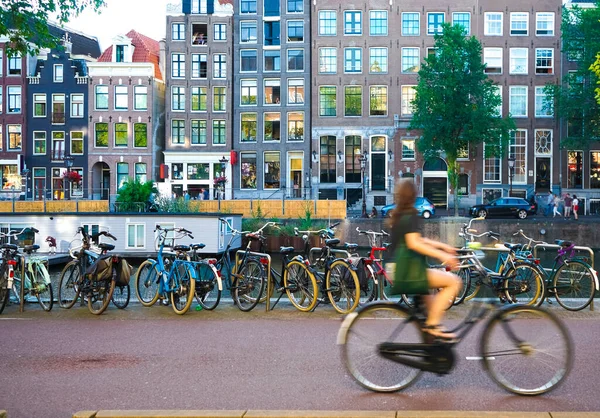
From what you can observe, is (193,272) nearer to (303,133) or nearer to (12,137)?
(303,133)

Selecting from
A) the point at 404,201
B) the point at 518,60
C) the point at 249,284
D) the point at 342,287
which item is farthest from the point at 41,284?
the point at 518,60

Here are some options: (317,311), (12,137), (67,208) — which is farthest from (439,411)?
(12,137)

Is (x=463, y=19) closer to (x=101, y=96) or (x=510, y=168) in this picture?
(x=510, y=168)

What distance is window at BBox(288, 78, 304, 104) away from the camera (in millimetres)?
45250

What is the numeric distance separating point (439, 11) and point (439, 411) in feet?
141

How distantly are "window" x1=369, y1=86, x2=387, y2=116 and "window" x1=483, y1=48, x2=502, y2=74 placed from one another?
6618mm

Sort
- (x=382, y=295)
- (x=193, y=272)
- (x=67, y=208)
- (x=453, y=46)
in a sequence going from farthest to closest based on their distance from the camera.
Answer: (x=453, y=46), (x=67, y=208), (x=382, y=295), (x=193, y=272)

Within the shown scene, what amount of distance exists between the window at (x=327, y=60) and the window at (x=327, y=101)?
1.10m

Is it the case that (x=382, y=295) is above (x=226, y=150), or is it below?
below

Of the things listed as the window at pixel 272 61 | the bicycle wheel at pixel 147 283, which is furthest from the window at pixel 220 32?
the bicycle wheel at pixel 147 283

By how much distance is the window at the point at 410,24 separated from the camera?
44.7 meters

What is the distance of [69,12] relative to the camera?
15961 mm

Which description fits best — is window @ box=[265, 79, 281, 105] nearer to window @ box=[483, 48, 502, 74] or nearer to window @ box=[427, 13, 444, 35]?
window @ box=[427, 13, 444, 35]

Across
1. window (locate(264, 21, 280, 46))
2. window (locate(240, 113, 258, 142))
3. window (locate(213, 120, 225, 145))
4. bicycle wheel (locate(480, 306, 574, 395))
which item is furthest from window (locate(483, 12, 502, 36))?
bicycle wheel (locate(480, 306, 574, 395))
